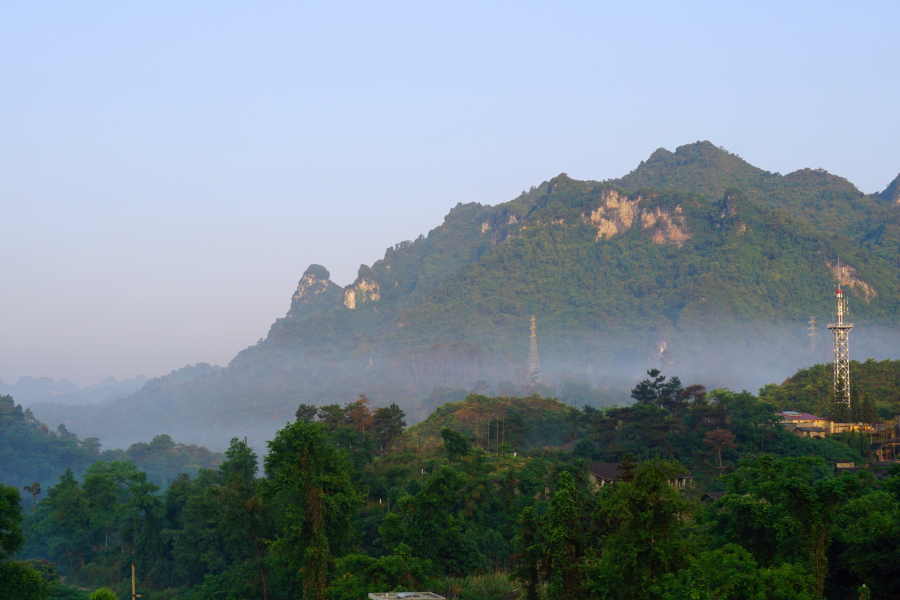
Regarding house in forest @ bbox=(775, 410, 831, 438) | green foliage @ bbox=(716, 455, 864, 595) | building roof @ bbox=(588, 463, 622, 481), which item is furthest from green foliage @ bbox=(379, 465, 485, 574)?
house in forest @ bbox=(775, 410, 831, 438)

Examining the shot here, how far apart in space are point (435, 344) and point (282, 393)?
33417mm

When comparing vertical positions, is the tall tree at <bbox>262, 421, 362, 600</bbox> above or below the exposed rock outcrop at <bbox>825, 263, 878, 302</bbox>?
below

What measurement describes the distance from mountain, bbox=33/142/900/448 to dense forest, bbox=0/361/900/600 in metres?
65.9

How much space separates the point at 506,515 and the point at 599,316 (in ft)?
443

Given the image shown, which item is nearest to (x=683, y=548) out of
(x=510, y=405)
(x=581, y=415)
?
(x=581, y=415)

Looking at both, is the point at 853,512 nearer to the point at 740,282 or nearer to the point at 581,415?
the point at 581,415

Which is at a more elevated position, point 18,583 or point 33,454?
point 18,583

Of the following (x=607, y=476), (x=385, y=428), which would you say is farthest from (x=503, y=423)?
(x=607, y=476)

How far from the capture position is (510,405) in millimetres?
65625

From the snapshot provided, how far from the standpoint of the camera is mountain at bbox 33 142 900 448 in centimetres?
14012

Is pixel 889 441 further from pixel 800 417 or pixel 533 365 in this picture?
pixel 533 365

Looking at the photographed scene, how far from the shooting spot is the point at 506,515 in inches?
1414

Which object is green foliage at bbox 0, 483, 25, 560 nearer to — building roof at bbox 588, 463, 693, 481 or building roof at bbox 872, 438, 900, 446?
building roof at bbox 588, 463, 693, 481

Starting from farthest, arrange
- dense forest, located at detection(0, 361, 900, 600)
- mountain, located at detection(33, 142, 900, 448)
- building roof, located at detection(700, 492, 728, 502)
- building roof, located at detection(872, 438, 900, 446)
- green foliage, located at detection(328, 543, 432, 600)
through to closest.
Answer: mountain, located at detection(33, 142, 900, 448) → building roof, located at detection(872, 438, 900, 446) → building roof, located at detection(700, 492, 728, 502) → green foliage, located at detection(328, 543, 432, 600) → dense forest, located at detection(0, 361, 900, 600)
